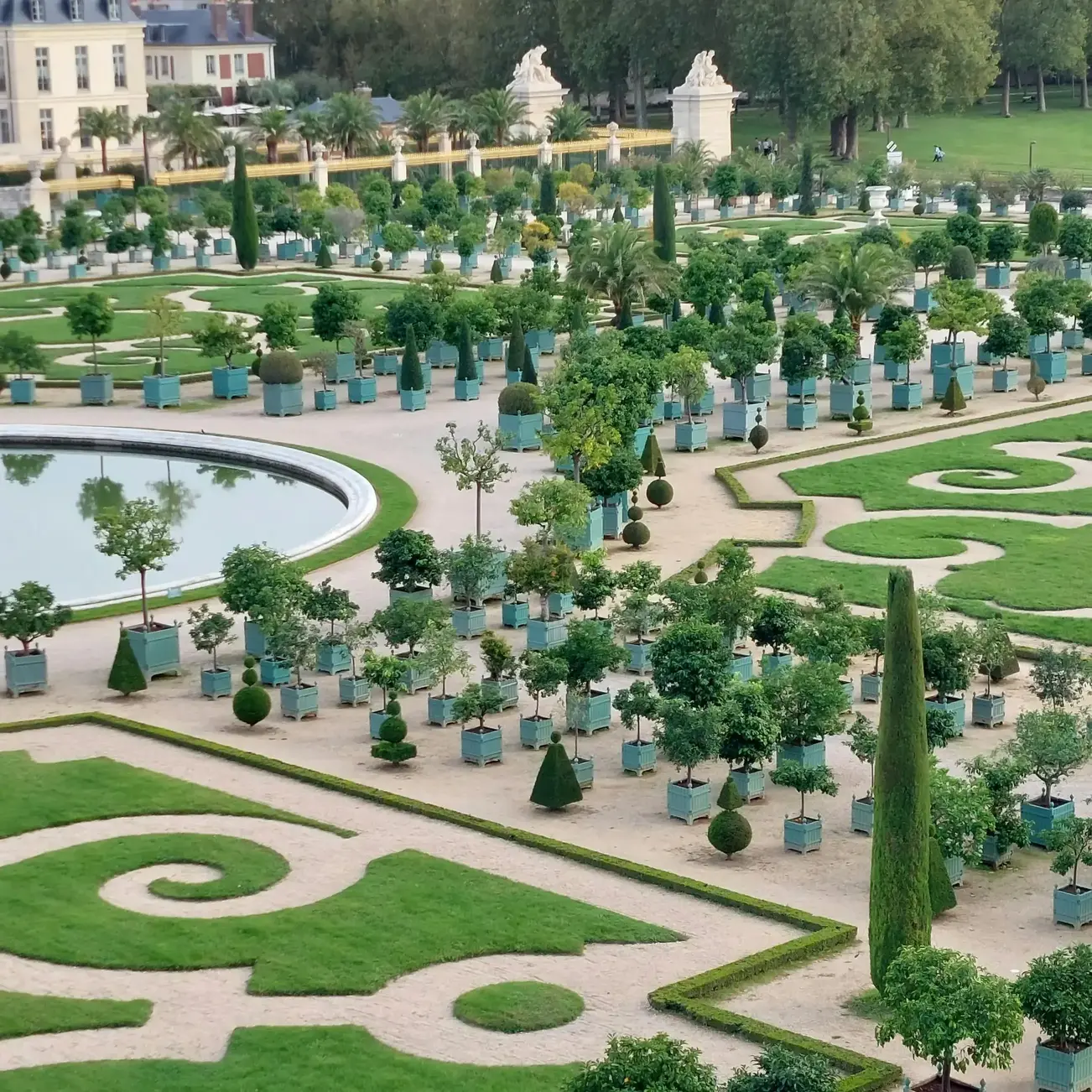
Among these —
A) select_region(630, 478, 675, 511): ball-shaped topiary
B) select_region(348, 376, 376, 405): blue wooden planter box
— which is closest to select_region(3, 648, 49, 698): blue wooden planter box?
select_region(630, 478, 675, 511): ball-shaped topiary

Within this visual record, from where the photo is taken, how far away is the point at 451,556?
47.2 m

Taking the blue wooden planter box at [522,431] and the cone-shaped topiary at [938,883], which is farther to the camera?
the blue wooden planter box at [522,431]

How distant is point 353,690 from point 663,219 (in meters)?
55.2

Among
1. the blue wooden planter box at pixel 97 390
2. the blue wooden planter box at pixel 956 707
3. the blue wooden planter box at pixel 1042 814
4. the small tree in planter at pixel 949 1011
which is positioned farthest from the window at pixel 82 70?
the small tree in planter at pixel 949 1011

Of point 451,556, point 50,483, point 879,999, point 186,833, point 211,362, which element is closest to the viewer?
point 879,999

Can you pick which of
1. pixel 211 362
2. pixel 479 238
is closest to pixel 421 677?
pixel 211 362

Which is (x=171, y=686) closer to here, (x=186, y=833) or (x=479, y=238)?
(x=186, y=833)

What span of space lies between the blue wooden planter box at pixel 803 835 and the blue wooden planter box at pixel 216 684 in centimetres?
1282

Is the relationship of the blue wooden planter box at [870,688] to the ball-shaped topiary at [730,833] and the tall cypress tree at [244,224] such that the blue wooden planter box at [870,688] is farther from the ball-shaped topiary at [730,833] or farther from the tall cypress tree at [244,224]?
the tall cypress tree at [244,224]

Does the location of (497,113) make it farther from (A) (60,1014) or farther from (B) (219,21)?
(A) (60,1014)

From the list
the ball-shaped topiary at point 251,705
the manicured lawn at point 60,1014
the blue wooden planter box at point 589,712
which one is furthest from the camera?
the ball-shaped topiary at point 251,705

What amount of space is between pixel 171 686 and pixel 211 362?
34019 mm

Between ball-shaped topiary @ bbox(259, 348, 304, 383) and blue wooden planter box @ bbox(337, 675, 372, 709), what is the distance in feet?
88.8

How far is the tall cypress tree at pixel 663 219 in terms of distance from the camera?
311 ft
